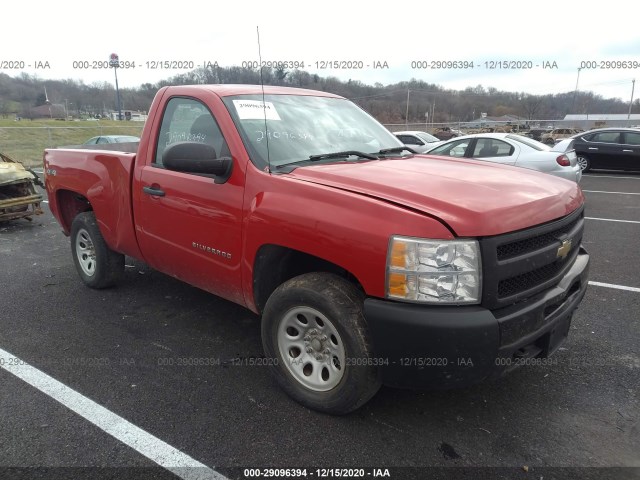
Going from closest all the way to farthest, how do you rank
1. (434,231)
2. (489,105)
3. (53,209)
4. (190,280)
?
(434,231) < (190,280) < (53,209) < (489,105)

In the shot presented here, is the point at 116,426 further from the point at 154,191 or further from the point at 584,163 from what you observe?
the point at 584,163

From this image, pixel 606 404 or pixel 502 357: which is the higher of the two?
pixel 502 357

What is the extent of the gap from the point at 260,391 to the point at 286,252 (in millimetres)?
943

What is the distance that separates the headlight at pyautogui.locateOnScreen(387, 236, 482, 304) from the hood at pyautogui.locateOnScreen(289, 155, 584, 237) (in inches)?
4.1

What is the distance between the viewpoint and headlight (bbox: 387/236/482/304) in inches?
87.0

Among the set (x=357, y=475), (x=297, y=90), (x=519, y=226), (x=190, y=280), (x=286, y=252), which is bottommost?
(x=357, y=475)

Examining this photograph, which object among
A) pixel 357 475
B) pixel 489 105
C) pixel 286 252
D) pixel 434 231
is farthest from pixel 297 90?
Result: pixel 489 105

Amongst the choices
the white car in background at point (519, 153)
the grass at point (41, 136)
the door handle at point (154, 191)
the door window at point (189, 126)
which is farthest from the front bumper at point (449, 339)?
the grass at point (41, 136)

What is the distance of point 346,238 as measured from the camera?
7.84 feet

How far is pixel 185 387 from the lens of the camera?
308 centimetres

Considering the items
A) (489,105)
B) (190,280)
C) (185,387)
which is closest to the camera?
(185,387)

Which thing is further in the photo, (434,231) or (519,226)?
(519,226)

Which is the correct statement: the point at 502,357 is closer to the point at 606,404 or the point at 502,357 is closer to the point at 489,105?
the point at 606,404

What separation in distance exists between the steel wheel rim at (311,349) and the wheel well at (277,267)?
0.95 ft
